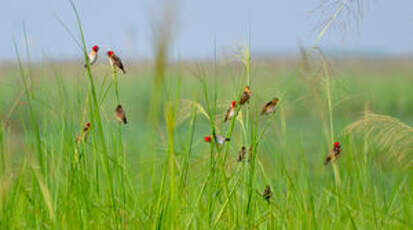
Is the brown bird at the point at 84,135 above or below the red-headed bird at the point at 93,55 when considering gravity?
below

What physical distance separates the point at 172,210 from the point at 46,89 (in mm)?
880

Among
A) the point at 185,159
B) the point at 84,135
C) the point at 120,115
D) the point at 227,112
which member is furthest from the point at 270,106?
the point at 84,135

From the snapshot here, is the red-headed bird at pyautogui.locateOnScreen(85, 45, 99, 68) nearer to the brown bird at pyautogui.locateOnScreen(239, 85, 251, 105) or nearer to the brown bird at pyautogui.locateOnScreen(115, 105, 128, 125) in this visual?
the brown bird at pyautogui.locateOnScreen(115, 105, 128, 125)

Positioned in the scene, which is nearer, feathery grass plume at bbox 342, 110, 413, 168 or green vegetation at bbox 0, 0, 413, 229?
green vegetation at bbox 0, 0, 413, 229

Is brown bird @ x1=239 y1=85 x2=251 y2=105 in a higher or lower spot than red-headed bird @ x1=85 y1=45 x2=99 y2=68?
lower

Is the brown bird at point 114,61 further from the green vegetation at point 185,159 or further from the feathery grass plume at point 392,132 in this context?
the feathery grass plume at point 392,132

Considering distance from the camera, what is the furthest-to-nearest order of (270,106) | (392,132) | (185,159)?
1. (392,132)
2. (270,106)
3. (185,159)

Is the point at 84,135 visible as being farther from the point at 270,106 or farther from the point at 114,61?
the point at 270,106

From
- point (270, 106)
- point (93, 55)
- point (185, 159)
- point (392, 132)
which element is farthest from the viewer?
point (392, 132)

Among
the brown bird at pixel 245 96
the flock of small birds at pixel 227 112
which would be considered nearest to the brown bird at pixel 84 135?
the flock of small birds at pixel 227 112

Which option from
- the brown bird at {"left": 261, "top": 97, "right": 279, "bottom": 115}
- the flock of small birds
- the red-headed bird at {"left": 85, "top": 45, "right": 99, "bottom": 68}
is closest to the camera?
the flock of small birds

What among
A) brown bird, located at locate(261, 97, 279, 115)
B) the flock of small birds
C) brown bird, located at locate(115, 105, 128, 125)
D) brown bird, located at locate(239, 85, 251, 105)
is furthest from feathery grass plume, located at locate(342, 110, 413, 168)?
brown bird, located at locate(115, 105, 128, 125)

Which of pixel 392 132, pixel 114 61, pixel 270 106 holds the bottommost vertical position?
pixel 392 132

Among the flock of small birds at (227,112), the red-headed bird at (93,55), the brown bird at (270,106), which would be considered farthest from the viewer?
the brown bird at (270,106)
